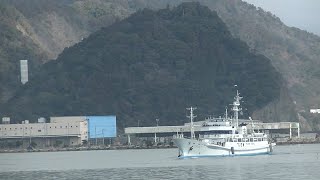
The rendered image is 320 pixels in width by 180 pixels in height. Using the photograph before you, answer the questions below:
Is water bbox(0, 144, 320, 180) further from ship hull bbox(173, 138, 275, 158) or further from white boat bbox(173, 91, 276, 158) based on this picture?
white boat bbox(173, 91, 276, 158)

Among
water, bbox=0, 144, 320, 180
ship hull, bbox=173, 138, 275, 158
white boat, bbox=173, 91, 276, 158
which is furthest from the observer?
white boat, bbox=173, 91, 276, 158

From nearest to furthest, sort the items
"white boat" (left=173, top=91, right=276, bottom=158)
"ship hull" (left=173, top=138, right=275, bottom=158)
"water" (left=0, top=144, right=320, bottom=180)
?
"water" (left=0, top=144, right=320, bottom=180) → "ship hull" (left=173, top=138, right=275, bottom=158) → "white boat" (left=173, top=91, right=276, bottom=158)

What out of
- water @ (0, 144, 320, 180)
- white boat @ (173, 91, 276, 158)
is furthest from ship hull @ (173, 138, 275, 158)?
water @ (0, 144, 320, 180)

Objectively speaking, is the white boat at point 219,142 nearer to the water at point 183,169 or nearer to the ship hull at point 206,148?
the ship hull at point 206,148

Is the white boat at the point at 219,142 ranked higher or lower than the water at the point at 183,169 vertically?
higher

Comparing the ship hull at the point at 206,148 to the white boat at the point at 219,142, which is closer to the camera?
the ship hull at the point at 206,148

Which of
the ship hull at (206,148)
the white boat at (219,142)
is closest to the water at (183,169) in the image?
the ship hull at (206,148)

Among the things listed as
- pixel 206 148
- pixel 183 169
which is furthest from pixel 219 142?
pixel 183 169

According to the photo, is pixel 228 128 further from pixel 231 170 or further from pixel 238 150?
pixel 231 170

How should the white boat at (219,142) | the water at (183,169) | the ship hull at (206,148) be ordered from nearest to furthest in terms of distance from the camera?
1. the water at (183,169)
2. the ship hull at (206,148)
3. the white boat at (219,142)

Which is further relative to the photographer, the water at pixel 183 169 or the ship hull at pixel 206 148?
the ship hull at pixel 206 148

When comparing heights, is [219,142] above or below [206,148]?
above

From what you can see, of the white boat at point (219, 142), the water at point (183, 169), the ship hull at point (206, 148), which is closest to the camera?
the water at point (183, 169)

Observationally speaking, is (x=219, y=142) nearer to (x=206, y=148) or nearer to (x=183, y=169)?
(x=206, y=148)
